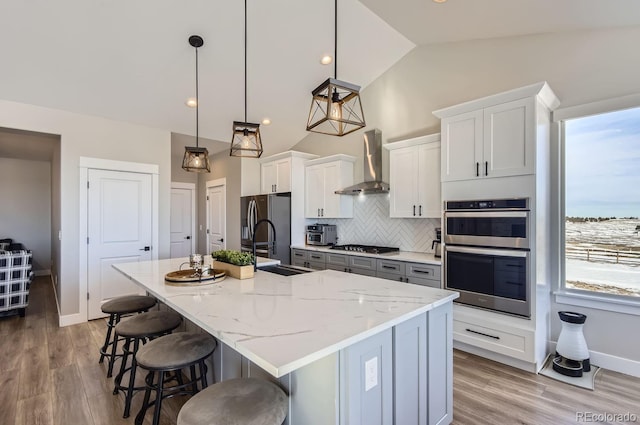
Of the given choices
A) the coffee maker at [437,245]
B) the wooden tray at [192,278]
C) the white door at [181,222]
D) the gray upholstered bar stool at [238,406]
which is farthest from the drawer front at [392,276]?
the white door at [181,222]

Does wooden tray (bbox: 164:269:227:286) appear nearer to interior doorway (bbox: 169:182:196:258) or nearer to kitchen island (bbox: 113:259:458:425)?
kitchen island (bbox: 113:259:458:425)

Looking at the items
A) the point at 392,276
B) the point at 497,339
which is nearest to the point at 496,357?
the point at 497,339

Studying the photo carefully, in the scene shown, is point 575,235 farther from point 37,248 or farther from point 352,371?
point 37,248

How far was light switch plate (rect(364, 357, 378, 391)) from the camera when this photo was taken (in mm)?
1414

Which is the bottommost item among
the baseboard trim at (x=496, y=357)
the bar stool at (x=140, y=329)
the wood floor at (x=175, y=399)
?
the wood floor at (x=175, y=399)

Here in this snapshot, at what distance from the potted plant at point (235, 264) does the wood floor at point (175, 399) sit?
1029 millimetres

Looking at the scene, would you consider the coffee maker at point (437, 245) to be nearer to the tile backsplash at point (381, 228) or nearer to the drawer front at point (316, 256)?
the tile backsplash at point (381, 228)

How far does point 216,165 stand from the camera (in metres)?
6.73

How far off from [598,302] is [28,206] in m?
10.2

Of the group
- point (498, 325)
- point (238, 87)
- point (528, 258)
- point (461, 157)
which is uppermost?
point (238, 87)

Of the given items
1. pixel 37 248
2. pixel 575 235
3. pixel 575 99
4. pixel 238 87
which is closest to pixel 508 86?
pixel 575 99

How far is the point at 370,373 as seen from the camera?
1.44 meters

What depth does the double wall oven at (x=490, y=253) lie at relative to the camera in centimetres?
274

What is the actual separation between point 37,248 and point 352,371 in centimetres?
896
